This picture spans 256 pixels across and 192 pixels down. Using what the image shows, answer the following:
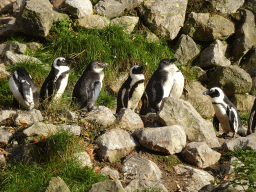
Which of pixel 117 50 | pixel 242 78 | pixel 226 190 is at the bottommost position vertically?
pixel 242 78

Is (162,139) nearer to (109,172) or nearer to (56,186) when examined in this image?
(109,172)

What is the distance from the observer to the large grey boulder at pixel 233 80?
8758 mm

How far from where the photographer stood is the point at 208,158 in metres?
4.30

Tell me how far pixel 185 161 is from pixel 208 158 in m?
0.30

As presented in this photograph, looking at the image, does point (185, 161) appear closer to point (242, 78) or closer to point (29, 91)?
point (29, 91)

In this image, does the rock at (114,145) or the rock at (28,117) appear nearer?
the rock at (114,145)

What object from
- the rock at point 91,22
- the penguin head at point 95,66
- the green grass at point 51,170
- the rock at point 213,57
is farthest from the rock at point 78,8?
the green grass at point 51,170

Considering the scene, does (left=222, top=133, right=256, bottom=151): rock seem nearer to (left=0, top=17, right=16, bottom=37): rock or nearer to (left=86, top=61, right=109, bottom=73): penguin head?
(left=86, top=61, right=109, bottom=73): penguin head

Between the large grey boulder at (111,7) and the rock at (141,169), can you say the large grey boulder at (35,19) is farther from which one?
the rock at (141,169)

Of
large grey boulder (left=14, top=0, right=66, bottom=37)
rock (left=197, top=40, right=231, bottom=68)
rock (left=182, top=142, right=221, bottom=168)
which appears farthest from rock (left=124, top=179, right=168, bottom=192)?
rock (left=197, top=40, right=231, bottom=68)

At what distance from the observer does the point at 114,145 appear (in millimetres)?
4055

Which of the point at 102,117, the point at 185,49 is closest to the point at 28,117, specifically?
the point at 102,117

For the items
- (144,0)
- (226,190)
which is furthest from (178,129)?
(144,0)

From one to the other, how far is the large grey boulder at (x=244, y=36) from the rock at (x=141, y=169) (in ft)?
21.5
